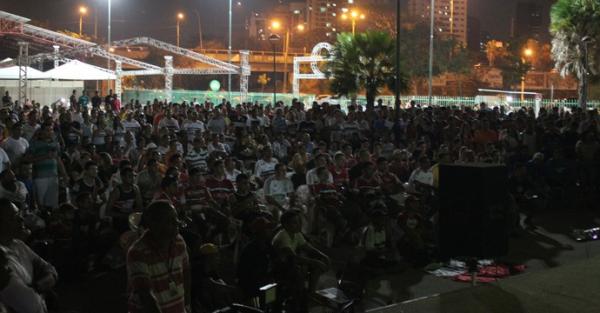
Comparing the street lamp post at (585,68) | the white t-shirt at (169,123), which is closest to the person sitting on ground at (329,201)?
the white t-shirt at (169,123)

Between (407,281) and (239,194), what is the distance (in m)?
2.80

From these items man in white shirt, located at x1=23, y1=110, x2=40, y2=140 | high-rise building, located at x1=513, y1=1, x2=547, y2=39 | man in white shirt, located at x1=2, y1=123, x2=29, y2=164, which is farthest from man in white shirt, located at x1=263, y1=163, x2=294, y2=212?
high-rise building, located at x1=513, y1=1, x2=547, y2=39

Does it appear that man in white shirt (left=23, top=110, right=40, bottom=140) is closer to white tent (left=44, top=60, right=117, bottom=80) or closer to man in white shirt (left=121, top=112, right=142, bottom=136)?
man in white shirt (left=121, top=112, right=142, bottom=136)

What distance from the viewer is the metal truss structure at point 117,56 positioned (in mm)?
36469

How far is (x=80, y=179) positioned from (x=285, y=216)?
502cm

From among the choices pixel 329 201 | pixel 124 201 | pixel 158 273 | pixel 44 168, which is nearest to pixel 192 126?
pixel 44 168

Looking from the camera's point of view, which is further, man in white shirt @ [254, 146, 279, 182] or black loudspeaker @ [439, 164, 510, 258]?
man in white shirt @ [254, 146, 279, 182]

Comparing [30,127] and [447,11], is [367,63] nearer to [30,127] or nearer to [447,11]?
[30,127]

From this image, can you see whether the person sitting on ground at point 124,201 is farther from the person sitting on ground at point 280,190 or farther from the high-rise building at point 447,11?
the high-rise building at point 447,11

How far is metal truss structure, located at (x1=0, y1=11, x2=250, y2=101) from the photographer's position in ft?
120

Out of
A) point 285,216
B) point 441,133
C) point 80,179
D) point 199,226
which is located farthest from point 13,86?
point 285,216

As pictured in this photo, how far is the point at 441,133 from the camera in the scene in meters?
19.5

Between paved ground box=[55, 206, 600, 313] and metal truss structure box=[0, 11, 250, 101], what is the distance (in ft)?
67.7

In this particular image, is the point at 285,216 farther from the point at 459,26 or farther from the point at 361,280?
the point at 459,26
